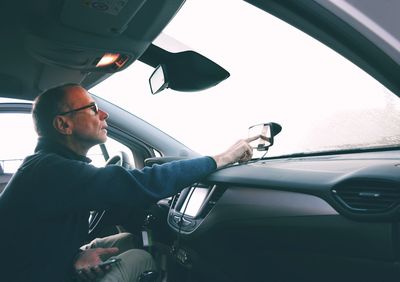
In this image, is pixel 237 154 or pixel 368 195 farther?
pixel 237 154

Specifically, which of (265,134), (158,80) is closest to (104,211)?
(158,80)

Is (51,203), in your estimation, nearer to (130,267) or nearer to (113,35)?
(130,267)

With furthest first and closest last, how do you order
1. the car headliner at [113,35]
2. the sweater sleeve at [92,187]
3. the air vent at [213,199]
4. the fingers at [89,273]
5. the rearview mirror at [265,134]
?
the rearview mirror at [265,134] → the air vent at [213,199] → the fingers at [89,273] → the sweater sleeve at [92,187] → the car headliner at [113,35]

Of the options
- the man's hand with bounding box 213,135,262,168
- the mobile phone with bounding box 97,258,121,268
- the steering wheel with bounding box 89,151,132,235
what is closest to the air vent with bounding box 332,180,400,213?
the man's hand with bounding box 213,135,262,168

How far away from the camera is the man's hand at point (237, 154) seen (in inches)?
81.0

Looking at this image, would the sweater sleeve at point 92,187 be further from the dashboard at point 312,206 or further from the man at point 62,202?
the dashboard at point 312,206

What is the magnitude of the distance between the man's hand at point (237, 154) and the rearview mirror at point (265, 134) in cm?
2

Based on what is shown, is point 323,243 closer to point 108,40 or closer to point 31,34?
point 108,40

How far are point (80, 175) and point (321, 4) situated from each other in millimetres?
1243

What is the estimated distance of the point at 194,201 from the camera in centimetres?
233

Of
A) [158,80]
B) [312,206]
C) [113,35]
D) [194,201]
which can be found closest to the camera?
[312,206]

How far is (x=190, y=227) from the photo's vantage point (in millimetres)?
2184

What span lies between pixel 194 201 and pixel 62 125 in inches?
34.4

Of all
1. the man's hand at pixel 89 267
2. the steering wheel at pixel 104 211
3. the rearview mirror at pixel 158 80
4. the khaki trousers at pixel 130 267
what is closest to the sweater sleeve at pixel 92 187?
the man's hand at pixel 89 267
